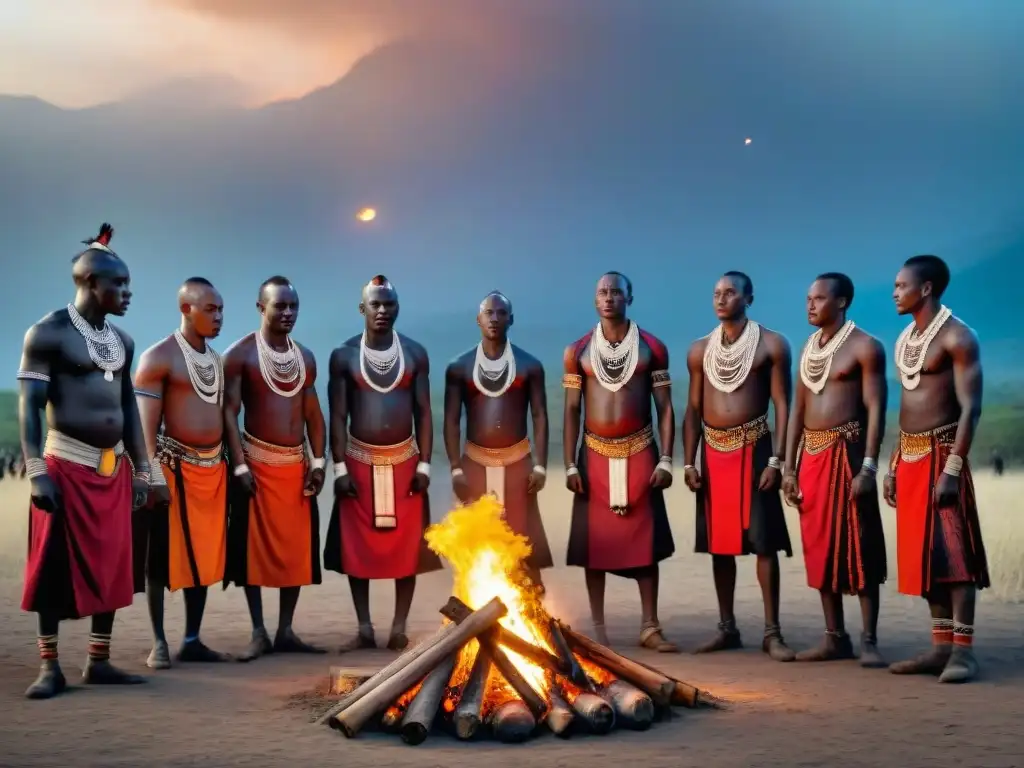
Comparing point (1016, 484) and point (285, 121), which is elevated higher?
point (285, 121)

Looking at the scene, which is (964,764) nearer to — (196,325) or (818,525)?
(818,525)

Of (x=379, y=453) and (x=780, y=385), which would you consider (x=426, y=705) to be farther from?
(x=780, y=385)

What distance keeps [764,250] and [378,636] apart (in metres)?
14.5

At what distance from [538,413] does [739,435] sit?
1.19 meters

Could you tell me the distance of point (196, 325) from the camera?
22.1 feet

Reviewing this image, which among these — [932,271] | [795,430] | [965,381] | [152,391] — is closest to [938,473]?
[965,381]

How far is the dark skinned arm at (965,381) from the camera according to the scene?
5926mm

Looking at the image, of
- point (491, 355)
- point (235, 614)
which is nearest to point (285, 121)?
point (235, 614)

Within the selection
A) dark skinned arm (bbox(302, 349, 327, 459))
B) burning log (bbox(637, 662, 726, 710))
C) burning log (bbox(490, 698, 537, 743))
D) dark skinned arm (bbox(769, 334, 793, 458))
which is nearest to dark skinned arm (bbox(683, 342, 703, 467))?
dark skinned arm (bbox(769, 334, 793, 458))

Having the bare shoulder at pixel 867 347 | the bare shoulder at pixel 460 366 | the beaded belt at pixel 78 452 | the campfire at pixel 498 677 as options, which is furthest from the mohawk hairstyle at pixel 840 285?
the beaded belt at pixel 78 452

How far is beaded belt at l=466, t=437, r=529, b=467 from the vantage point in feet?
23.8

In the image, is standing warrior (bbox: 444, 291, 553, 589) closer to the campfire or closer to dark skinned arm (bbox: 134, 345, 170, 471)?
the campfire

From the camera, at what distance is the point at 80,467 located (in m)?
5.73

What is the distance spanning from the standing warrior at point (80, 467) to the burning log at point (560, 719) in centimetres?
216
